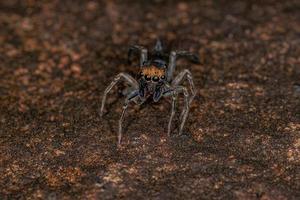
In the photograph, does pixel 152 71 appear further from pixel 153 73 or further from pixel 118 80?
pixel 118 80

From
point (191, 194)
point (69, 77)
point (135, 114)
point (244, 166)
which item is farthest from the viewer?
point (69, 77)

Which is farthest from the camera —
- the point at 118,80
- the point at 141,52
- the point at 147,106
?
the point at 141,52

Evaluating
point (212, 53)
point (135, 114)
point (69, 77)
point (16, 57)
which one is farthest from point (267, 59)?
point (16, 57)

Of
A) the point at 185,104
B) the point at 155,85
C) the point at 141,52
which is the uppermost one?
the point at 141,52

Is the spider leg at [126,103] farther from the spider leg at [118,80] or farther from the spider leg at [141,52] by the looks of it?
the spider leg at [141,52]

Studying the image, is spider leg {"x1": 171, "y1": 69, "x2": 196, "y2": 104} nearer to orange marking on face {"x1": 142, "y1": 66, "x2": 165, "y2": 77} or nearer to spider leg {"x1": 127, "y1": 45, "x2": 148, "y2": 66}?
orange marking on face {"x1": 142, "y1": 66, "x2": 165, "y2": 77}

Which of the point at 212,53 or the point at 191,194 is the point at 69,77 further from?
the point at 191,194

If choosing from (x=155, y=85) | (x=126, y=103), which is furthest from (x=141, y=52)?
(x=126, y=103)
